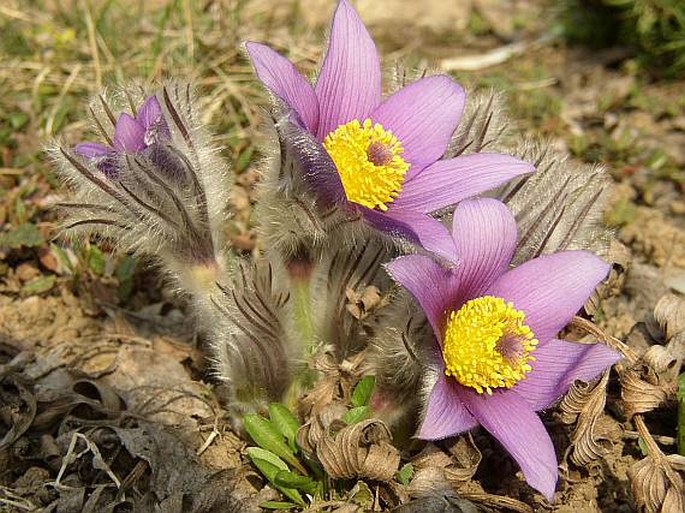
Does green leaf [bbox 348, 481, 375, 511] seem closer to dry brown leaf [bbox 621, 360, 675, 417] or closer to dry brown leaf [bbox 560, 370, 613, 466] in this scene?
dry brown leaf [bbox 560, 370, 613, 466]

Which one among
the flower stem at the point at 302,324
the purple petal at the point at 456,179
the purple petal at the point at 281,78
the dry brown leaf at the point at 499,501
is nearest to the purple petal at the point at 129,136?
the purple petal at the point at 281,78

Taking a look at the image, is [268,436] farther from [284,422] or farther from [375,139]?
[375,139]

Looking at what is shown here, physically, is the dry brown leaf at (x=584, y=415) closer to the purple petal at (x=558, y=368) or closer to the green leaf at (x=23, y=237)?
the purple petal at (x=558, y=368)

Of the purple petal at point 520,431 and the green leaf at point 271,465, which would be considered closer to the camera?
the purple petal at point 520,431

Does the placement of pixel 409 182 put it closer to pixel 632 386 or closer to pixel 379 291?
pixel 379 291

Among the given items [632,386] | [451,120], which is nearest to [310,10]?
[451,120]

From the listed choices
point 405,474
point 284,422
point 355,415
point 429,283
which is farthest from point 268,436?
point 429,283
